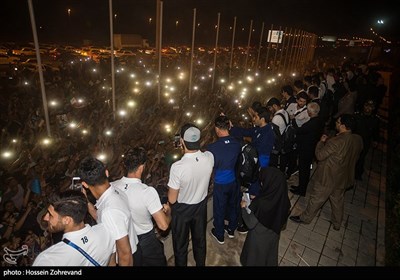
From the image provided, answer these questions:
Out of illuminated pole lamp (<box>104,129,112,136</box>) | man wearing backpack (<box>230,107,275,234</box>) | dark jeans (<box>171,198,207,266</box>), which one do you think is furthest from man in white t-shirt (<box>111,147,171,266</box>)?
illuminated pole lamp (<box>104,129,112,136</box>)

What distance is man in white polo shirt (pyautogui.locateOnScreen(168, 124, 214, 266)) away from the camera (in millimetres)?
3594

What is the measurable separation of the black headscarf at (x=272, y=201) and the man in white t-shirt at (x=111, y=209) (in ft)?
5.41

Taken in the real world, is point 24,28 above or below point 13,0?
below

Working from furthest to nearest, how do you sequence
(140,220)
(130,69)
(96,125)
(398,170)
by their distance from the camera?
(130,69) < (96,125) < (398,170) < (140,220)

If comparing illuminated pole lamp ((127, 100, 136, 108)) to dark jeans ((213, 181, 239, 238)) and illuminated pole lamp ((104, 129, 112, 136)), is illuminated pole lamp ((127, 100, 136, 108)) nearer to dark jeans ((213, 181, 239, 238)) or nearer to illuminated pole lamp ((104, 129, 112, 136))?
illuminated pole lamp ((104, 129, 112, 136))

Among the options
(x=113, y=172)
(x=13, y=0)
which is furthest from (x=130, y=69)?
(x=13, y=0)

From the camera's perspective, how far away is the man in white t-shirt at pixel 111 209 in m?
2.58

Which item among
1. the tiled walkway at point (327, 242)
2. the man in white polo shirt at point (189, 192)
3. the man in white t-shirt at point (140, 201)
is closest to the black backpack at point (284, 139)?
the tiled walkway at point (327, 242)

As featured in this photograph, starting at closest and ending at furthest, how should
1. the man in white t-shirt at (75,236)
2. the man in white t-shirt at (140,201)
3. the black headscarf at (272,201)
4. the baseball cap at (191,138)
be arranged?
the man in white t-shirt at (75,236) < the man in white t-shirt at (140,201) < the black headscarf at (272,201) < the baseball cap at (191,138)

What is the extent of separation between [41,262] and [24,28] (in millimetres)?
43200

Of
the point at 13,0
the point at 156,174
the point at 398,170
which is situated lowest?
the point at 156,174

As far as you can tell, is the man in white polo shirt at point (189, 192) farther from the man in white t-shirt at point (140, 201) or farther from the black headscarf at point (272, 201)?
the black headscarf at point (272, 201)

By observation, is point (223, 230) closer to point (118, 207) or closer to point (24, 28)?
point (118, 207)

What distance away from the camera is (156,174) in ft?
24.2
